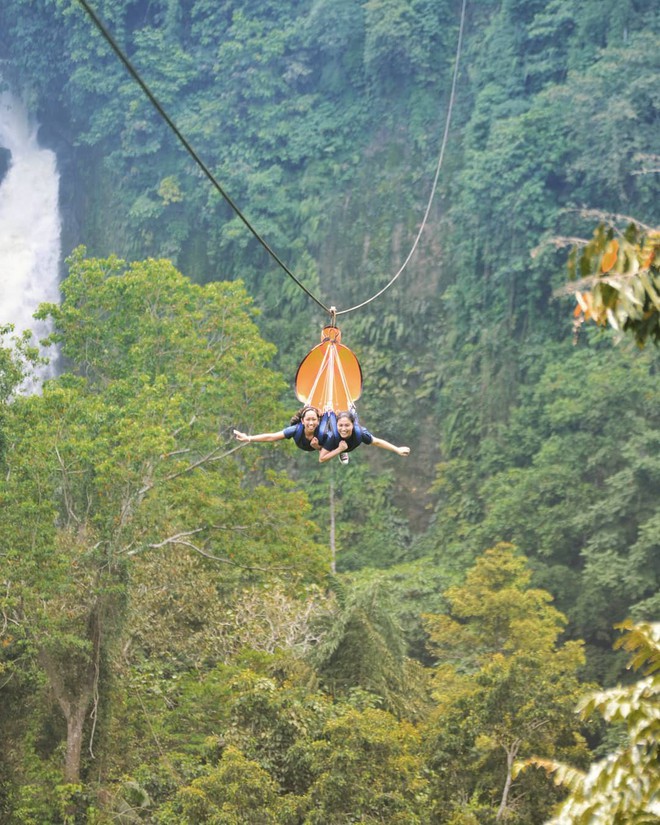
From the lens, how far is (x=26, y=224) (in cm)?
3347

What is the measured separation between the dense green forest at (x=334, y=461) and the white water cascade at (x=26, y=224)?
516mm

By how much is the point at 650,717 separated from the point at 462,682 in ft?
45.3

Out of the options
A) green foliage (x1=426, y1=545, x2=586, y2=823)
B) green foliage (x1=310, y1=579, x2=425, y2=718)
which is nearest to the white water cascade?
green foliage (x1=310, y1=579, x2=425, y2=718)

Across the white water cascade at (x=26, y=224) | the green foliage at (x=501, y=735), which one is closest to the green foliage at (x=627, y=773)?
the green foliage at (x=501, y=735)

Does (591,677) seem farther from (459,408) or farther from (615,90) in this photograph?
(615,90)

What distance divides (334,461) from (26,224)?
33.7 feet

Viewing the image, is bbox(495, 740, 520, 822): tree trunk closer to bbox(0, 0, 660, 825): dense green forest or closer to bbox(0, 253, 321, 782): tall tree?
bbox(0, 0, 660, 825): dense green forest

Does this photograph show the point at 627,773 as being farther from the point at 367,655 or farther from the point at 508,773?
the point at 367,655

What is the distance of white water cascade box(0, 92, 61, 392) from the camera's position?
32281 mm

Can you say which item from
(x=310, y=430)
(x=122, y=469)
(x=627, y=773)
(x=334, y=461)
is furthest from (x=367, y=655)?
(x=627, y=773)

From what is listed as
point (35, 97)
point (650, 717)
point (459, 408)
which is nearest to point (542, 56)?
point (459, 408)

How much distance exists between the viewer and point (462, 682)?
17.2 meters

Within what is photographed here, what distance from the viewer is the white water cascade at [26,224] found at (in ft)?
106

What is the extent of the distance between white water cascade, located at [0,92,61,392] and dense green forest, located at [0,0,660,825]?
1.69 ft
